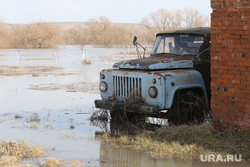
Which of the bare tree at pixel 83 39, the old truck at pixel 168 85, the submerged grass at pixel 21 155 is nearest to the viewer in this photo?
the submerged grass at pixel 21 155

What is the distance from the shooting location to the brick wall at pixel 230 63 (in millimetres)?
7031

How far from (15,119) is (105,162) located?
4.27 m

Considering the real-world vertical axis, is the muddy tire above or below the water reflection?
above

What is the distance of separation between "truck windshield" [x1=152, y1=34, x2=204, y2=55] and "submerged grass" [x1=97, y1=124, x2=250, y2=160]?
2073 millimetres

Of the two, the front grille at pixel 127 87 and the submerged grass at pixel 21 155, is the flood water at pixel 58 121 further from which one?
the front grille at pixel 127 87

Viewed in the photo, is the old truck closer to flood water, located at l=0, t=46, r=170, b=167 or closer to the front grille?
the front grille

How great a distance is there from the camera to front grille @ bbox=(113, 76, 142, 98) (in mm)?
8406

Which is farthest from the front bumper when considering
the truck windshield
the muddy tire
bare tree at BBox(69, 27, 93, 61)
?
bare tree at BBox(69, 27, 93, 61)

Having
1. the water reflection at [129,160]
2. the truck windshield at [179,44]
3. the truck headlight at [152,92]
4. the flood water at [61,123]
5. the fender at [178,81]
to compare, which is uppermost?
the truck windshield at [179,44]

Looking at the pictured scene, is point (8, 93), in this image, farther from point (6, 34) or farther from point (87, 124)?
point (6, 34)

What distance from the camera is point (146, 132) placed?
7.85 meters

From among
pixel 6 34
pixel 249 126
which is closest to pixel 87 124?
pixel 249 126

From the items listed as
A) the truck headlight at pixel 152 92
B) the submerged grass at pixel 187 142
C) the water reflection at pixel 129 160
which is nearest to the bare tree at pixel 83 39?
the truck headlight at pixel 152 92

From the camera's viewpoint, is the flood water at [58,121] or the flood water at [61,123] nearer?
the flood water at [61,123]
